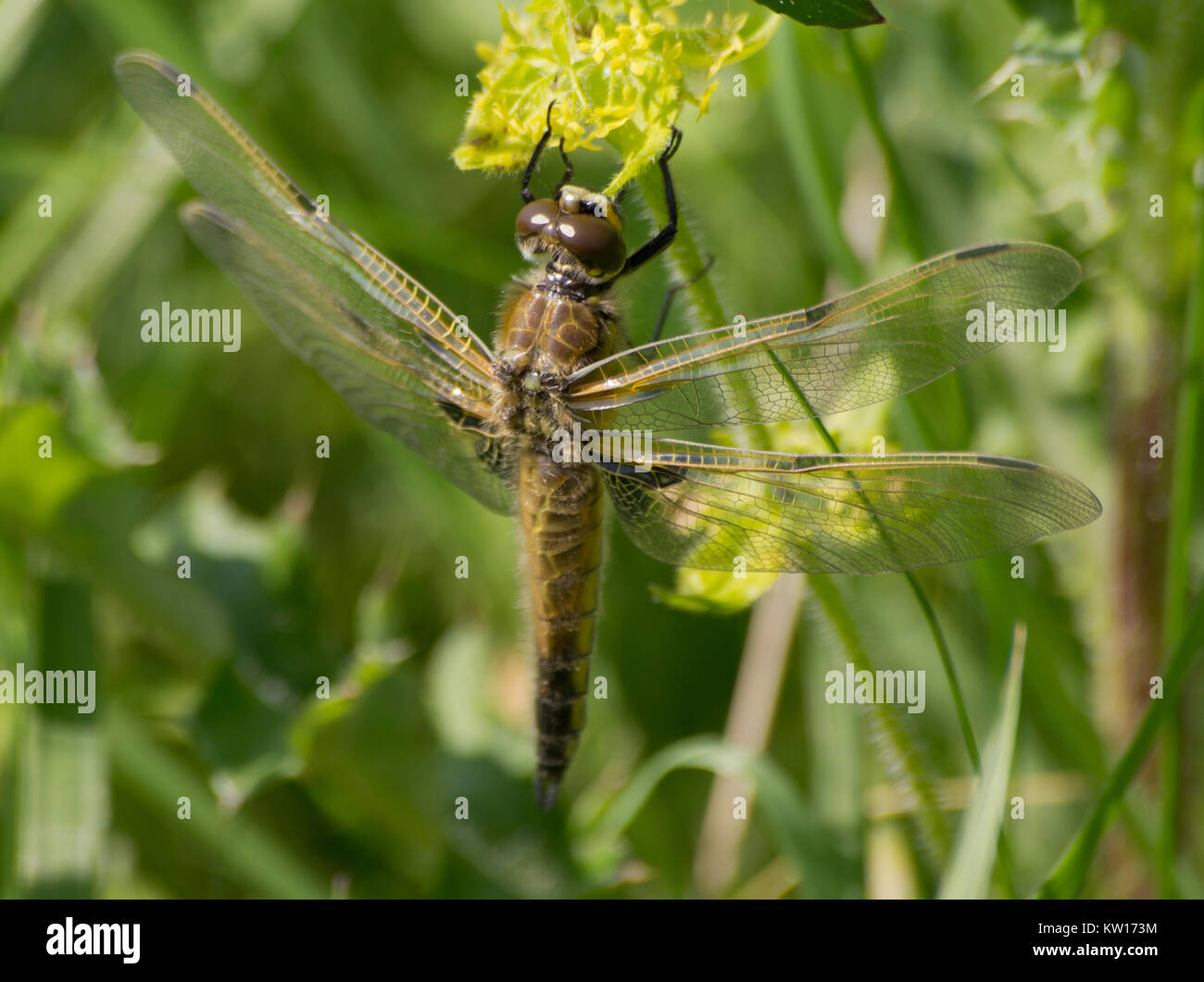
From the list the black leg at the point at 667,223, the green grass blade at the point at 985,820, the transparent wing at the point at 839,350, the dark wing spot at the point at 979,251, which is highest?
the black leg at the point at 667,223

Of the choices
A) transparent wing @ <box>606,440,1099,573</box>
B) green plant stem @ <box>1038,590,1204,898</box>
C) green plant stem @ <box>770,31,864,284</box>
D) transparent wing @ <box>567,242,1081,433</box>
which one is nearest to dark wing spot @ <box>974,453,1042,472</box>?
transparent wing @ <box>606,440,1099,573</box>

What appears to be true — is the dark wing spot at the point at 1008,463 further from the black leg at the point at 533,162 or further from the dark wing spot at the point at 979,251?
the black leg at the point at 533,162

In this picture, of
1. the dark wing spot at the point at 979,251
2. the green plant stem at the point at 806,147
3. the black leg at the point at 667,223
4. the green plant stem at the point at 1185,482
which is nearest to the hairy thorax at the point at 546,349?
the black leg at the point at 667,223

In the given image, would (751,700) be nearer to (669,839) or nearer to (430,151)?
(669,839)

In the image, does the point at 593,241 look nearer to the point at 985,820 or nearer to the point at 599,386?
the point at 599,386

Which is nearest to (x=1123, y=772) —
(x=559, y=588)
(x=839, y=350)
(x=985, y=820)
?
(x=985, y=820)
